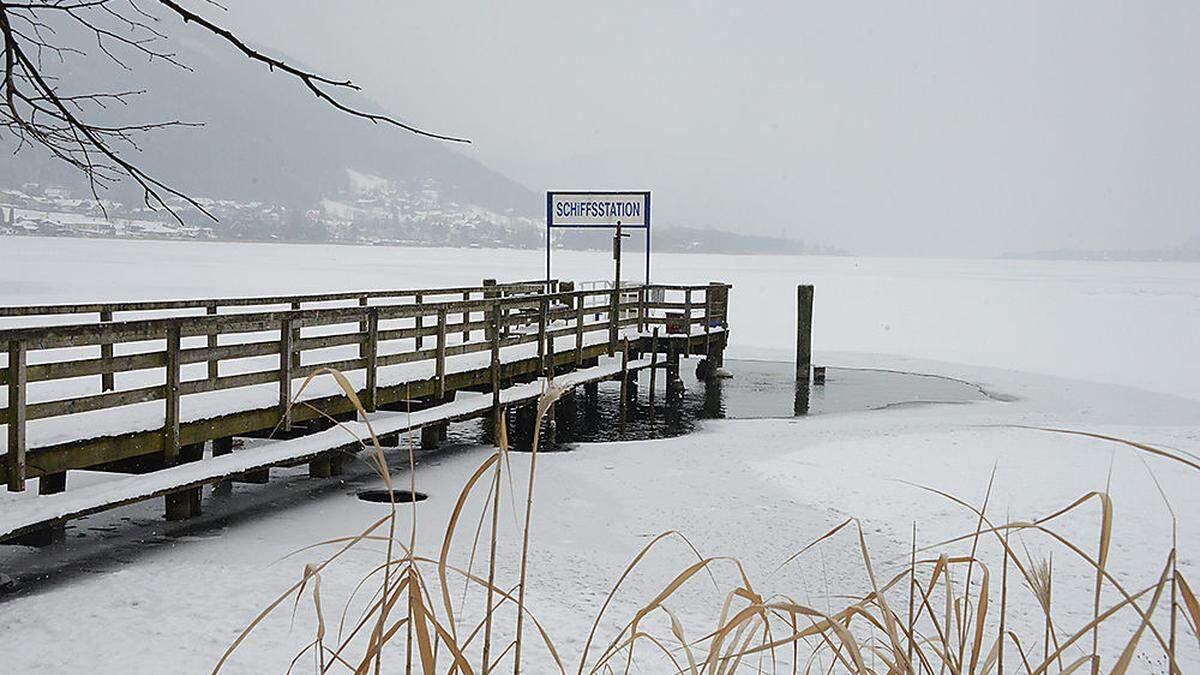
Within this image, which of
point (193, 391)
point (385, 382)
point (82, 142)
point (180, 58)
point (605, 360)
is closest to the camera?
point (82, 142)

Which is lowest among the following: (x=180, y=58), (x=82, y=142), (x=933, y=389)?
(x=933, y=389)

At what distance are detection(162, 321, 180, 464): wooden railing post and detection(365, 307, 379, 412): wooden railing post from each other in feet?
8.34

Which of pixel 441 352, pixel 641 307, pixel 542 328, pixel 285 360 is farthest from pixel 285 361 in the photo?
pixel 641 307

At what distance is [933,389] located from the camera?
744 inches

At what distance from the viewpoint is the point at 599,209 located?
19.5 metres

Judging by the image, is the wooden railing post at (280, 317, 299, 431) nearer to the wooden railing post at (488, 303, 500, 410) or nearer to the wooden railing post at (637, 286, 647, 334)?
the wooden railing post at (488, 303, 500, 410)

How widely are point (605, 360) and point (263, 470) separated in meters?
8.17

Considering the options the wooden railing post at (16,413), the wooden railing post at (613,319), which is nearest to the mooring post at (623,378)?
the wooden railing post at (613,319)

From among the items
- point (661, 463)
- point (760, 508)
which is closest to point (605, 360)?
point (661, 463)

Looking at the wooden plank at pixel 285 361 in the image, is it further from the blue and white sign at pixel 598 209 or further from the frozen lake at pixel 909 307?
the frozen lake at pixel 909 307

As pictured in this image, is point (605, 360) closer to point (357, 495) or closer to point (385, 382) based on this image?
point (385, 382)

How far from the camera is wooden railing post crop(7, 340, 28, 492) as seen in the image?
6.48 m

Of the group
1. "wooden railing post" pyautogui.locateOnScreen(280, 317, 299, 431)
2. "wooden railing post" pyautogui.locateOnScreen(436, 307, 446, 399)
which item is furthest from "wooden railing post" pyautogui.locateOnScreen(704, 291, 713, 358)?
"wooden railing post" pyautogui.locateOnScreen(280, 317, 299, 431)

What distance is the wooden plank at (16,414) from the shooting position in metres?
6.48
